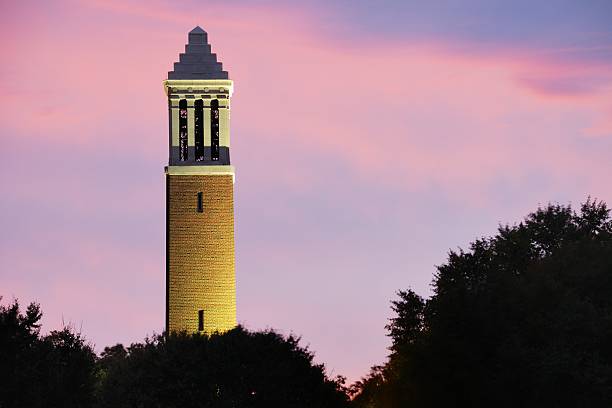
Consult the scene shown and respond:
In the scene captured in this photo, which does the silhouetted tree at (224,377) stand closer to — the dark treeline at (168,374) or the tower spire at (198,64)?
the dark treeline at (168,374)

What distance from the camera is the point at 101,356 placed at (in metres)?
173

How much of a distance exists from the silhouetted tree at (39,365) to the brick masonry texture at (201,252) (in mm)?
16505

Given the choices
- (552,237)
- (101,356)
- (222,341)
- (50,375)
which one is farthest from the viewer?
(101,356)

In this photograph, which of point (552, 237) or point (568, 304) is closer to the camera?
point (568, 304)

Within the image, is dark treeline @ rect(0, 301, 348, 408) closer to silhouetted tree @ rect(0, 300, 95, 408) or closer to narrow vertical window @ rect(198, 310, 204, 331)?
silhouetted tree @ rect(0, 300, 95, 408)

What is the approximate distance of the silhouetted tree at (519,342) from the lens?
82875mm

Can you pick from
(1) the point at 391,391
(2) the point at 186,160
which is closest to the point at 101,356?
(2) the point at 186,160

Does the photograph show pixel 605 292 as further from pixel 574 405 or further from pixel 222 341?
pixel 222 341

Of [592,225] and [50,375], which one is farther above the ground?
[592,225]

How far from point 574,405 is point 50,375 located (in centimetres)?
2392

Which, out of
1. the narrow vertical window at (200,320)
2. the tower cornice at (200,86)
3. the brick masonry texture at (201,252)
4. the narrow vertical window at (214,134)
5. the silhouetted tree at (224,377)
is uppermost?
the tower cornice at (200,86)

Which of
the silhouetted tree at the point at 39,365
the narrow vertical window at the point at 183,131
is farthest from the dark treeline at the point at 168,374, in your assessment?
the narrow vertical window at the point at 183,131

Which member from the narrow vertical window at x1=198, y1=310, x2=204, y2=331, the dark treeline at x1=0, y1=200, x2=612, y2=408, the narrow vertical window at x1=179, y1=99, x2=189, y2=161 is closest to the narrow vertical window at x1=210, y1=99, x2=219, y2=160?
the narrow vertical window at x1=179, y1=99, x2=189, y2=161

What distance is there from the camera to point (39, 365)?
8062cm
